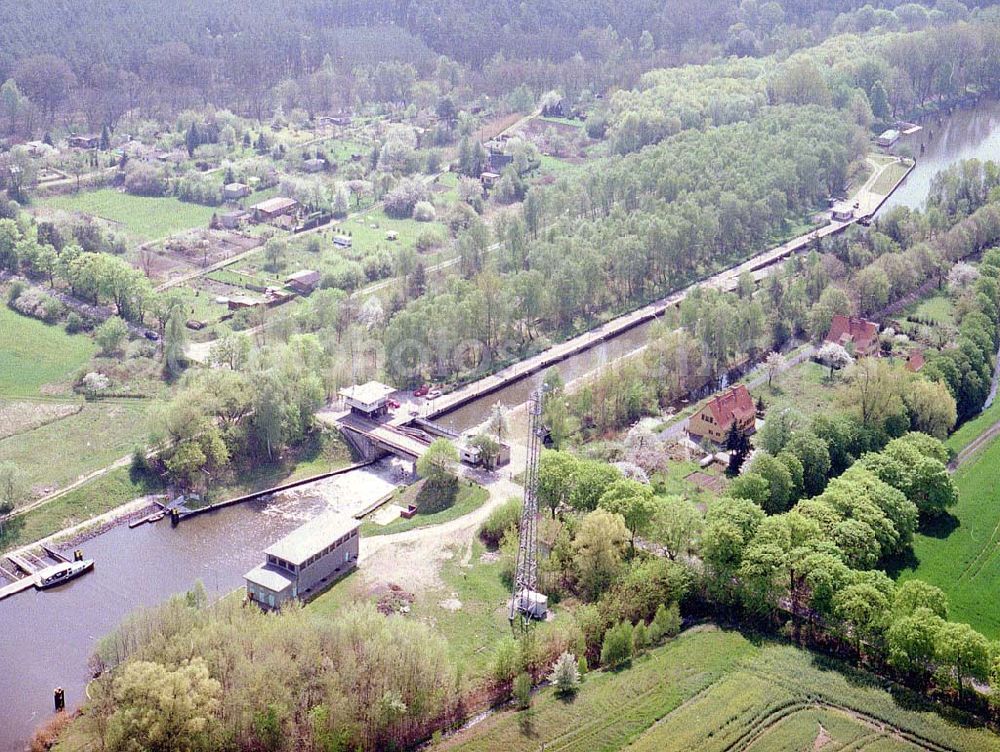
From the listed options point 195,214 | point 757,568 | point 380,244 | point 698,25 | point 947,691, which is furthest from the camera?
point 698,25

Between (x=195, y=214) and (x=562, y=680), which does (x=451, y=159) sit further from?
(x=562, y=680)

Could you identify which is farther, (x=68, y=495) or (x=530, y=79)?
(x=530, y=79)

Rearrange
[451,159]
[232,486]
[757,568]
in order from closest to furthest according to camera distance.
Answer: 1. [757,568]
2. [232,486]
3. [451,159]

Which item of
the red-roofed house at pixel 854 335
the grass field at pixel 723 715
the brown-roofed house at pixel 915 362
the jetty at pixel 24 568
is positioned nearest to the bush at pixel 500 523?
the grass field at pixel 723 715

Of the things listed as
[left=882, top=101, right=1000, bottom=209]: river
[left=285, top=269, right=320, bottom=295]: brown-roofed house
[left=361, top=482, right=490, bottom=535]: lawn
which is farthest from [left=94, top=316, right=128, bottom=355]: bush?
[left=882, top=101, right=1000, bottom=209]: river

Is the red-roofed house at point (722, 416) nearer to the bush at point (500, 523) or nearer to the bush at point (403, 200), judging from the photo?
the bush at point (500, 523)

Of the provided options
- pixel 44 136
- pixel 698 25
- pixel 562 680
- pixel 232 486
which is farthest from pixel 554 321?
pixel 698 25

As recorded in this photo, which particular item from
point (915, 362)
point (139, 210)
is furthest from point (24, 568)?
point (139, 210)
